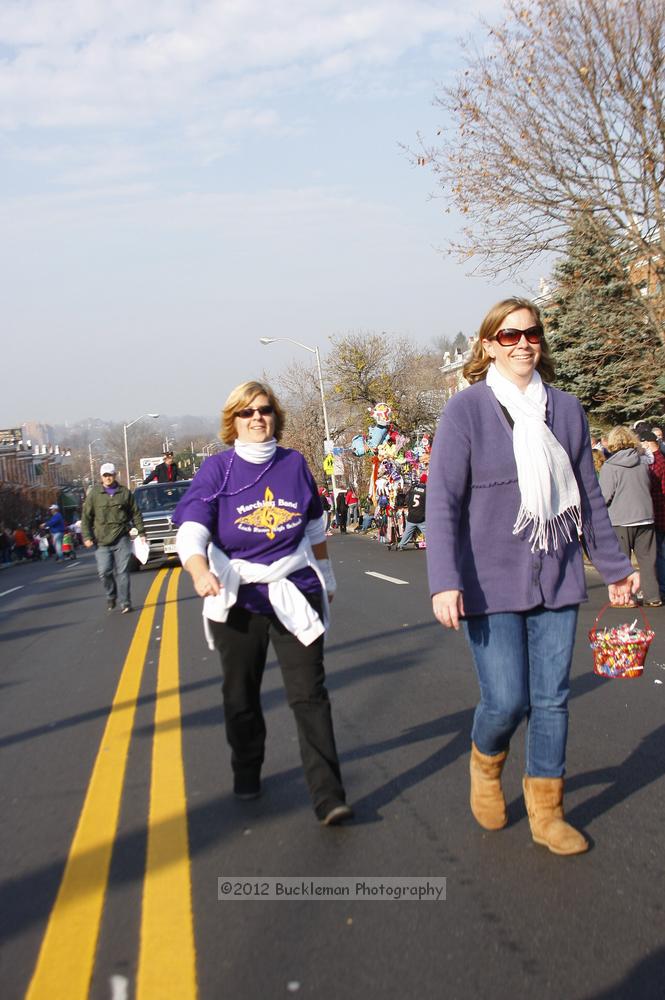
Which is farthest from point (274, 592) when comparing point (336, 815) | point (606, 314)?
point (606, 314)

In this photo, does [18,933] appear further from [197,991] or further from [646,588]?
[646,588]

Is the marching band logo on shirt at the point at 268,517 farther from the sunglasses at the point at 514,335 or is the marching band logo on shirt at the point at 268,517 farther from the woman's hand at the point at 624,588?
the woman's hand at the point at 624,588

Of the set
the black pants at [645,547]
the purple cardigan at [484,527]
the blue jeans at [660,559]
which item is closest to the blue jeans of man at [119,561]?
the black pants at [645,547]

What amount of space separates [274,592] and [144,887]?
4.14 feet

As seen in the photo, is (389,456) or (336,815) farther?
(389,456)

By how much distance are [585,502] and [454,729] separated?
2196 mm

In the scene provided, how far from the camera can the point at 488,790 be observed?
4164 mm

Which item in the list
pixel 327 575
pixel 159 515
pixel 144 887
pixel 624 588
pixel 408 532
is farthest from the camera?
pixel 159 515

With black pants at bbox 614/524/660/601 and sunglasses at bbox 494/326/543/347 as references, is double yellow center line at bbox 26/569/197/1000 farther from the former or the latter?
black pants at bbox 614/524/660/601

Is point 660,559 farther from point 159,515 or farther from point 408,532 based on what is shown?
point 159,515

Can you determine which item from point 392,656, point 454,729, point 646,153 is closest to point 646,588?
point 392,656

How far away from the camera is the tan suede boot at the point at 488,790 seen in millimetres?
4121

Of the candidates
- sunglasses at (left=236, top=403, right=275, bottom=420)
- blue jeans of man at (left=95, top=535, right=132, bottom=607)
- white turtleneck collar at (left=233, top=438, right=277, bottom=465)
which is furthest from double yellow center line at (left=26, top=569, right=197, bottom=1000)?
blue jeans of man at (left=95, top=535, right=132, bottom=607)

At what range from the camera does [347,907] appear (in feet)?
11.8
